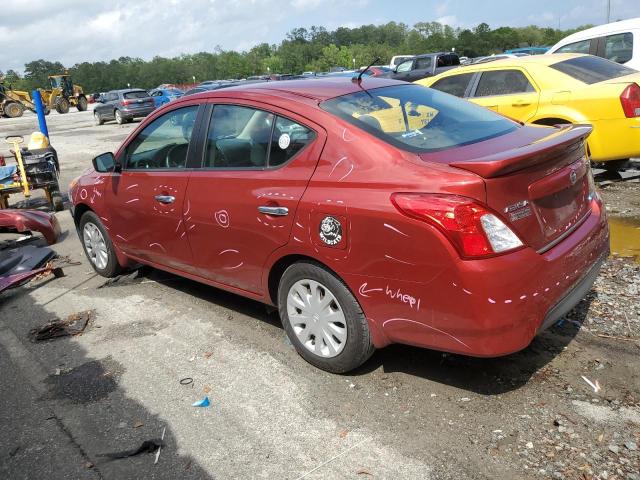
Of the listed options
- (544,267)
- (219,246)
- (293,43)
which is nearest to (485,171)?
(544,267)

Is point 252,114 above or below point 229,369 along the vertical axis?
above

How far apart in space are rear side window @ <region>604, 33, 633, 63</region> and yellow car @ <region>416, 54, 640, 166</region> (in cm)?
279

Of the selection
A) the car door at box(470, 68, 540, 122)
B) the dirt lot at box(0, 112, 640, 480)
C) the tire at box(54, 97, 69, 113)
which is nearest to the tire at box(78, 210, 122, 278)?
the dirt lot at box(0, 112, 640, 480)

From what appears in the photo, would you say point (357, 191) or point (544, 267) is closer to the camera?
point (544, 267)

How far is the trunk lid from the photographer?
2708mm

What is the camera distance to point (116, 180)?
16.0ft

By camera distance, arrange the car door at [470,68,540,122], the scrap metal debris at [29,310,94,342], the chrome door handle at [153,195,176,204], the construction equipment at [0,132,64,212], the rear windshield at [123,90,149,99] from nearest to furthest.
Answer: the chrome door handle at [153,195,176,204], the scrap metal debris at [29,310,94,342], the car door at [470,68,540,122], the construction equipment at [0,132,64,212], the rear windshield at [123,90,149,99]

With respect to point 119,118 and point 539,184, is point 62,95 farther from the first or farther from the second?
point 539,184

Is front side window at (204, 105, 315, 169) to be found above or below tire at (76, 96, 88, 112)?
above

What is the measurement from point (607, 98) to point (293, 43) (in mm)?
125221

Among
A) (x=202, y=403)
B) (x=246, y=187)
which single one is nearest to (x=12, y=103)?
(x=246, y=187)

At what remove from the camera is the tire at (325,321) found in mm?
3207

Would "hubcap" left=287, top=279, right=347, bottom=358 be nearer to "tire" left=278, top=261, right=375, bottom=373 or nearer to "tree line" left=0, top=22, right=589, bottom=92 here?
"tire" left=278, top=261, right=375, bottom=373

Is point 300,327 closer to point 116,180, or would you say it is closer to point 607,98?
point 116,180
